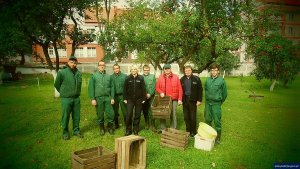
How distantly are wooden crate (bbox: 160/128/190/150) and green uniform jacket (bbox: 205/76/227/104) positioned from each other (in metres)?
1.33

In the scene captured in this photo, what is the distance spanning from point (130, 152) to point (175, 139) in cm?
182

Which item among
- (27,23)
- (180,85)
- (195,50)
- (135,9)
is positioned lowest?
(180,85)

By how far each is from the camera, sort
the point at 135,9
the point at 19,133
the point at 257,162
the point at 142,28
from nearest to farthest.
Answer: the point at 257,162 < the point at 19,133 < the point at 142,28 < the point at 135,9

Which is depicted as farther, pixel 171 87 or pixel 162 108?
pixel 171 87

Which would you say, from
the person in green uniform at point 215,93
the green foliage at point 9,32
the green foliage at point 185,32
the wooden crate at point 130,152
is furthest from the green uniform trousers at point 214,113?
the green foliage at point 9,32

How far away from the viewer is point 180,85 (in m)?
9.66

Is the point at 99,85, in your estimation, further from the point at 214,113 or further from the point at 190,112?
the point at 214,113

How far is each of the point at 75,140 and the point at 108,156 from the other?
300cm

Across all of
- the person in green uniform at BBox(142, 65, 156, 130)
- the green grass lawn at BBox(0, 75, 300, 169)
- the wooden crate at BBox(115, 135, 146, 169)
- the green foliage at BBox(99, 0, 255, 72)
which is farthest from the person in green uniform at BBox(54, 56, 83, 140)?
the green foliage at BBox(99, 0, 255, 72)

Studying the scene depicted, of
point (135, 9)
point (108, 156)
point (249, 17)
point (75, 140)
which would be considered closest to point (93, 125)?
point (75, 140)

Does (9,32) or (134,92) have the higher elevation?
(9,32)

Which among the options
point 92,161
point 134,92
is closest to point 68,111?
point 134,92

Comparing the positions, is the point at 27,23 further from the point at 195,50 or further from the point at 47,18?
the point at 195,50

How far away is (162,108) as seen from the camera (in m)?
→ 9.63
